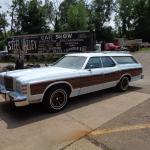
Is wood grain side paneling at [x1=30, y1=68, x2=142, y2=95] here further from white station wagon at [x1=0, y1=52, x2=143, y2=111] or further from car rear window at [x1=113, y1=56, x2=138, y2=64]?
car rear window at [x1=113, y1=56, x2=138, y2=64]

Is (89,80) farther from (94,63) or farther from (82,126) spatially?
(82,126)

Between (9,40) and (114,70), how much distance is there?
608 inches

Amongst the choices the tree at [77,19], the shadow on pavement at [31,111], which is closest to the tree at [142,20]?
the tree at [77,19]

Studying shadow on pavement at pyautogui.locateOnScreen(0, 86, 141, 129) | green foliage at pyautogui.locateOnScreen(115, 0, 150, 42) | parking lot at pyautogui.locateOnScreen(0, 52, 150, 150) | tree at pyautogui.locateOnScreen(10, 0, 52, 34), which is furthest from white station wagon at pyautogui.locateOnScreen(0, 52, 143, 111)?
green foliage at pyautogui.locateOnScreen(115, 0, 150, 42)

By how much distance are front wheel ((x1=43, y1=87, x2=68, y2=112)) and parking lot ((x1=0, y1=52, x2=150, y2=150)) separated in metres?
0.18

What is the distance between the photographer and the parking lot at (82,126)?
534cm

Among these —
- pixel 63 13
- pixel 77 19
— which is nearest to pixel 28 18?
pixel 77 19

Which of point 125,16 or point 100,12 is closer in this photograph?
point 100,12

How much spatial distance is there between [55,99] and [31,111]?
2.35 ft

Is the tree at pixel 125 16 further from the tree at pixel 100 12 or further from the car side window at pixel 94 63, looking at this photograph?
the car side window at pixel 94 63

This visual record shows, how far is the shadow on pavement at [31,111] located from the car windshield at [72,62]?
1018 millimetres

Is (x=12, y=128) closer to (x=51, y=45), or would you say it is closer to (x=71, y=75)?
(x=71, y=75)

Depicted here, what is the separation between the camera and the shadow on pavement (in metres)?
6.72

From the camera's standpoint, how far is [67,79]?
7691 mm
